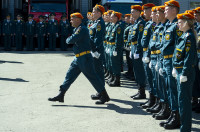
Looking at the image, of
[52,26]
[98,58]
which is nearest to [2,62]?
[52,26]

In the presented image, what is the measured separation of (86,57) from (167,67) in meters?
2.11

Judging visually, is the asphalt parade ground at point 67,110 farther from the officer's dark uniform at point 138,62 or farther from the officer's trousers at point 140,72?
the officer's trousers at point 140,72

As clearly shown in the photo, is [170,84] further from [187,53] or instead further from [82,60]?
[82,60]

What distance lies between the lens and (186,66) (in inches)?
185

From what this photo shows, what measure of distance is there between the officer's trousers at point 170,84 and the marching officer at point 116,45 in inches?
147

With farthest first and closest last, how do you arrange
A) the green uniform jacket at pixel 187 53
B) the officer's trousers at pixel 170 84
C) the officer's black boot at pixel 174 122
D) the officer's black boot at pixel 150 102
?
the officer's black boot at pixel 150 102, the officer's black boot at pixel 174 122, the officer's trousers at pixel 170 84, the green uniform jacket at pixel 187 53

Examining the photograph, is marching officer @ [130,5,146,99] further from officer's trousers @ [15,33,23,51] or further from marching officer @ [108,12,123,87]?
officer's trousers @ [15,33,23,51]

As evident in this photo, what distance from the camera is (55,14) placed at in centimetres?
1980

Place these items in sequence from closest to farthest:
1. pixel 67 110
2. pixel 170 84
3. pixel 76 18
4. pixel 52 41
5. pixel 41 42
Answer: pixel 170 84 < pixel 67 110 < pixel 76 18 < pixel 41 42 < pixel 52 41

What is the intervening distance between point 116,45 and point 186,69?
15.4ft

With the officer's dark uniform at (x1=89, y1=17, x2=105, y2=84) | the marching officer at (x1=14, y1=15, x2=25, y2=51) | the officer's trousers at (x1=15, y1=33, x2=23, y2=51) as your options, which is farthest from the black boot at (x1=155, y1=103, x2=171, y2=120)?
the officer's trousers at (x1=15, y1=33, x2=23, y2=51)

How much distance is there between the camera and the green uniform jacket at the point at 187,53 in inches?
185

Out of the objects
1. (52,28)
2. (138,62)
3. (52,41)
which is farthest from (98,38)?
(52,41)

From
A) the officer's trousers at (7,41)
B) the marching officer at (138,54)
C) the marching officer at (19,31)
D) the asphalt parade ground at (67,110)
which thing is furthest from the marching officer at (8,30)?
the marching officer at (138,54)
